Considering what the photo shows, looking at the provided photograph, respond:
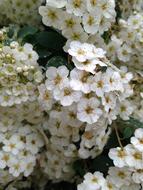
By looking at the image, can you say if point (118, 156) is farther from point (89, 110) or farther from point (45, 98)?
point (45, 98)

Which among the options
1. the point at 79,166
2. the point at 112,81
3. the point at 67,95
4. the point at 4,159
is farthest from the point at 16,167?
the point at 112,81

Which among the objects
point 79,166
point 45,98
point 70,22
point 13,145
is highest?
point 70,22

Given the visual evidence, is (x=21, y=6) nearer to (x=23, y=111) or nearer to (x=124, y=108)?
(x=23, y=111)

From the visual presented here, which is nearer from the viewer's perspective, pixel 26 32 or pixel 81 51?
pixel 81 51

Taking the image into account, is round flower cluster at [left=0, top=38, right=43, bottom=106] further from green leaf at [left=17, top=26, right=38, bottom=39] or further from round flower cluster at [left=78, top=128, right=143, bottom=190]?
round flower cluster at [left=78, top=128, right=143, bottom=190]

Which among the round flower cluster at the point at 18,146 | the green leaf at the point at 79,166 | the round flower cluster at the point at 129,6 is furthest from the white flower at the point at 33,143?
the round flower cluster at the point at 129,6

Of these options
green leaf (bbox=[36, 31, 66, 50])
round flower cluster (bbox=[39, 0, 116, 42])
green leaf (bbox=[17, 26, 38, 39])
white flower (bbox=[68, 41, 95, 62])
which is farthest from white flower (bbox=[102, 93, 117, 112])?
green leaf (bbox=[17, 26, 38, 39])
